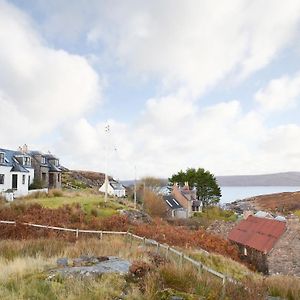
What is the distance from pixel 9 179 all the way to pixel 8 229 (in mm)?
21277

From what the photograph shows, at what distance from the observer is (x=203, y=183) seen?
87750mm

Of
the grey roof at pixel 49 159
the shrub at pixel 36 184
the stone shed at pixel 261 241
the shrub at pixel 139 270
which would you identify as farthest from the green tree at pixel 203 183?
the shrub at pixel 139 270

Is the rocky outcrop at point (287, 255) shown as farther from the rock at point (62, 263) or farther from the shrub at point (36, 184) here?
the shrub at point (36, 184)

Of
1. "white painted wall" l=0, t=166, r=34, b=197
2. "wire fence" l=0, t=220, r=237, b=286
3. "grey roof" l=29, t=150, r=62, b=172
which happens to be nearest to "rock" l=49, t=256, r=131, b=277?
"wire fence" l=0, t=220, r=237, b=286

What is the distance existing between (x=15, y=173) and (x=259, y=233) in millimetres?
28621

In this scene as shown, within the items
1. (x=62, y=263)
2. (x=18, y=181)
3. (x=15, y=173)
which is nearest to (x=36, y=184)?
(x=18, y=181)

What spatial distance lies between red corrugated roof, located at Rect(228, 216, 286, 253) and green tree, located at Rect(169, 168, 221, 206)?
50.6 metres

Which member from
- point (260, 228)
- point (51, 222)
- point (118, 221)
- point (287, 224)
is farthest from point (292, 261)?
point (51, 222)

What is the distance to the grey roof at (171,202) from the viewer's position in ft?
237

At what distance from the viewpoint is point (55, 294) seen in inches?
298

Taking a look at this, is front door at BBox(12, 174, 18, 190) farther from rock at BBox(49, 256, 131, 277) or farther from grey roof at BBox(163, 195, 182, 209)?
rock at BBox(49, 256, 131, 277)

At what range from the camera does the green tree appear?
87188mm

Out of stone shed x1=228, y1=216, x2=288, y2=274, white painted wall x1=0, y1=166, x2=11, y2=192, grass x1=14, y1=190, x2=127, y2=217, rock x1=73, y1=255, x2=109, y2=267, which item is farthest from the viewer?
white painted wall x1=0, y1=166, x2=11, y2=192

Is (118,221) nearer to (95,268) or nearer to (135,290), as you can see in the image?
(95,268)
